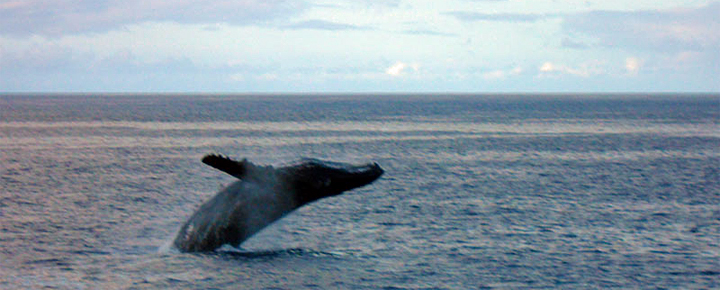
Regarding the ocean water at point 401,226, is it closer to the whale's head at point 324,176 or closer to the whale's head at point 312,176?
the whale's head at point 312,176

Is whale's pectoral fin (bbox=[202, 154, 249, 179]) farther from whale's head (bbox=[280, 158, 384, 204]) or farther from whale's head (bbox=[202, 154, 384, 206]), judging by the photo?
whale's head (bbox=[280, 158, 384, 204])

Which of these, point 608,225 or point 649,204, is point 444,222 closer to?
point 608,225

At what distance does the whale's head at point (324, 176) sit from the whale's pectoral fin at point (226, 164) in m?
1.15

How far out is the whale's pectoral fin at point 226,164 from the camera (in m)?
15.6

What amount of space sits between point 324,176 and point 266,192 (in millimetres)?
1423

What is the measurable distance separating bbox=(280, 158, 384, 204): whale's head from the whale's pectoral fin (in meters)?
1.15

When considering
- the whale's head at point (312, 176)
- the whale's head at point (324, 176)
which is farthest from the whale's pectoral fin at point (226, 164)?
the whale's head at point (324, 176)

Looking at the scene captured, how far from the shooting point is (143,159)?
50.0m

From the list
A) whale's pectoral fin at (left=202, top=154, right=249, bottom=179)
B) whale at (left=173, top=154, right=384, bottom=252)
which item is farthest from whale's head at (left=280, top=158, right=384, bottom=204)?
whale's pectoral fin at (left=202, top=154, right=249, bottom=179)

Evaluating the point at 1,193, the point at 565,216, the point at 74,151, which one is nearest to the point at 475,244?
the point at 565,216

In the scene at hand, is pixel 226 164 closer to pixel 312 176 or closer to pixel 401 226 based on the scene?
pixel 312 176

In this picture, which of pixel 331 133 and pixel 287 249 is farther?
pixel 331 133

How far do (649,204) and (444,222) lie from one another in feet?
31.6

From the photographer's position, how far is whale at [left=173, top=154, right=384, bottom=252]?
1711 cm
